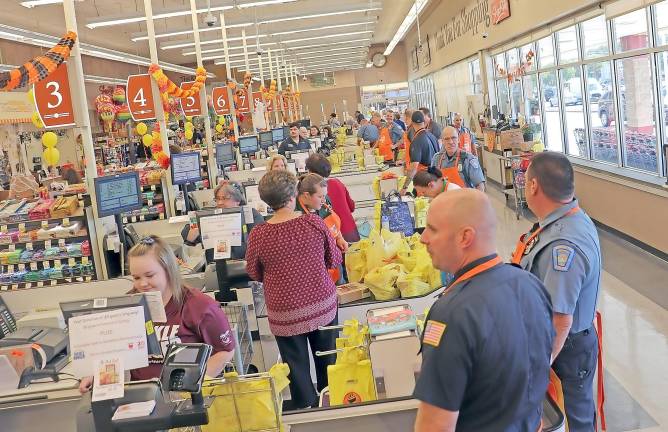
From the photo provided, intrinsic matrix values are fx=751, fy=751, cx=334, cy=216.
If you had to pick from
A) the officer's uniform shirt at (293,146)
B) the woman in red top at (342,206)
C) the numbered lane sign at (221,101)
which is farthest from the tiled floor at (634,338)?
the numbered lane sign at (221,101)

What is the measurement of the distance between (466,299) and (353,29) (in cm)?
2297

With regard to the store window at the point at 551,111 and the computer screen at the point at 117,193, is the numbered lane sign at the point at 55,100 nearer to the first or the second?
the computer screen at the point at 117,193

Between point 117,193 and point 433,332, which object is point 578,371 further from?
point 117,193

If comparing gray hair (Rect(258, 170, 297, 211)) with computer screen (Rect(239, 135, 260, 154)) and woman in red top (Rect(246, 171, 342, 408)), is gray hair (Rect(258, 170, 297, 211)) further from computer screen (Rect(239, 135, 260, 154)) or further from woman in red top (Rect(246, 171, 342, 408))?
computer screen (Rect(239, 135, 260, 154))

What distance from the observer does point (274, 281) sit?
4164 millimetres

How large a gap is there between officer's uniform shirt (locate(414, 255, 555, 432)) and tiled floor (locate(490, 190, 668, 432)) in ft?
8.96

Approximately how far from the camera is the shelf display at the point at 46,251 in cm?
661

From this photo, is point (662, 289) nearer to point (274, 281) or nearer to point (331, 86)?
point (274, 281)

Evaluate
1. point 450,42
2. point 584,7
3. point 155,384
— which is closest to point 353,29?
point 450,42

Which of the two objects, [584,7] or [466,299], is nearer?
[466,299]

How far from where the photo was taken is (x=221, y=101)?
1568 centimetres

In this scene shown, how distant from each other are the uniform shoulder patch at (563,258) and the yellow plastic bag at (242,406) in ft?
4.15

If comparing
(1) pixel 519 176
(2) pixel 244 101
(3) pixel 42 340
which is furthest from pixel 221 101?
(3) pixel 42 340

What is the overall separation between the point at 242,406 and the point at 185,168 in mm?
7213
